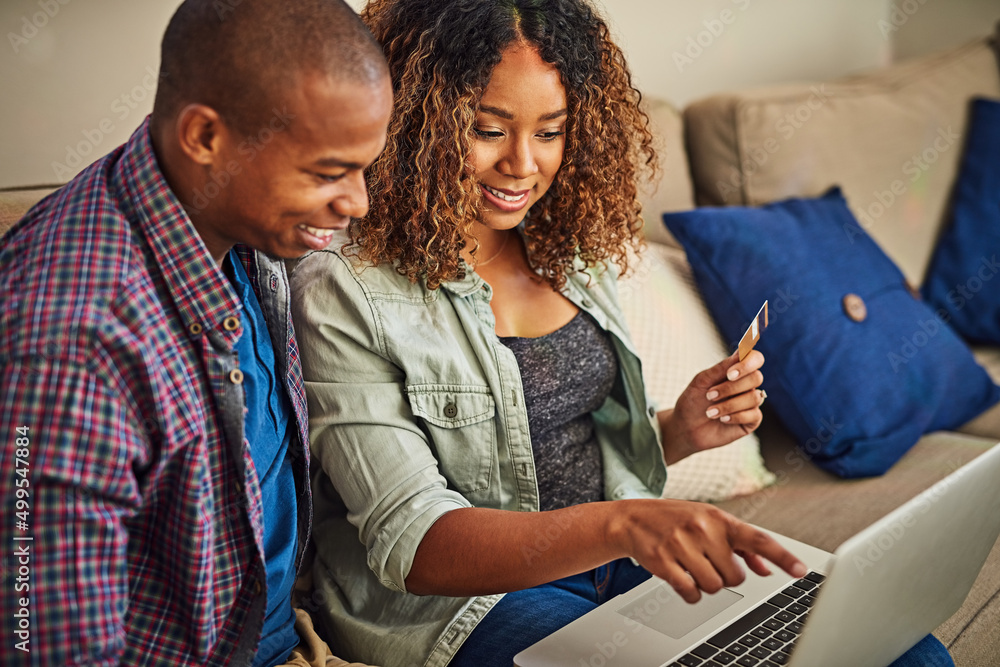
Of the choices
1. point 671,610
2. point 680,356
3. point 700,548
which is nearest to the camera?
point 700,548

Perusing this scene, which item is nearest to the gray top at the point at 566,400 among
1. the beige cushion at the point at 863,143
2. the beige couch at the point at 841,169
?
the beige couch at the point at 841,169

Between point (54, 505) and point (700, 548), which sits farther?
point (700, 548)

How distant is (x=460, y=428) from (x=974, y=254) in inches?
55.3

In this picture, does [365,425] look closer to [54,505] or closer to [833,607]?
[54,505]

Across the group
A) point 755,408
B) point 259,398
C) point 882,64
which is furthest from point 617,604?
point 882,64

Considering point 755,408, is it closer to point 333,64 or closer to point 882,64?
point 333,64

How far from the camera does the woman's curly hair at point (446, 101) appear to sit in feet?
3.18

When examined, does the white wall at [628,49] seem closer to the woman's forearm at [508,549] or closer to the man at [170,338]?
the man at [170,338]

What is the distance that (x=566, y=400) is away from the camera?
3.68ft

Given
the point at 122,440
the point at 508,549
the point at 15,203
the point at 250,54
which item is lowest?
the point at 508,549

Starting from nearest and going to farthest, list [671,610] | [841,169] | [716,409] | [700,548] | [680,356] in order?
[700,548], [671,610], [716,409], [680,356], [841,169]

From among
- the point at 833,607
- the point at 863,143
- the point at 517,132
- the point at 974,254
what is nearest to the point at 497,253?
the point at 517,132

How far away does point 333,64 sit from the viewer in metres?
0.69

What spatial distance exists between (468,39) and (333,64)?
317mm
